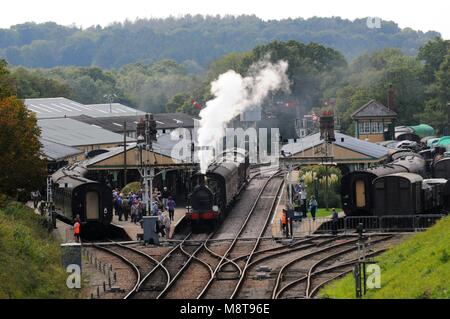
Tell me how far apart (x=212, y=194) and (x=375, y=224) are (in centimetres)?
724

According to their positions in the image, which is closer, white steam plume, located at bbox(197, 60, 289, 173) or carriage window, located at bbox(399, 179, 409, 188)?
carriage window, located at bbox(399, 179, 409, 188)

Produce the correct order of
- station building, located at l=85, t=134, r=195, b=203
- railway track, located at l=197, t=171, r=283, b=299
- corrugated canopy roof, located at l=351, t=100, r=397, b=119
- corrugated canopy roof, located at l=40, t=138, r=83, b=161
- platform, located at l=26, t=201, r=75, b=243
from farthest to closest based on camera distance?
corrugated canopy roof, located at l=351, t=100, r=397, b=119
corrugated canopy roof, located at l=40, t=138, r=83, b=161
station building, located at l=85, t=134, r=195, b=203
platform, located at l=26, t=201, r=75, b=243
railway track, located at l=197, t=171, r=283, b=299

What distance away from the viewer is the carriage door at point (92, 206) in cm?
4378

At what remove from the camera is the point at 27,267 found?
27219 millimetres

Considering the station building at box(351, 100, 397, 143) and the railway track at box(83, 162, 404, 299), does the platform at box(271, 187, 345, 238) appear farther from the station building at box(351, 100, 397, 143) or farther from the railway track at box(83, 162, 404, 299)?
the station building at box(351, 100, 397, 143)

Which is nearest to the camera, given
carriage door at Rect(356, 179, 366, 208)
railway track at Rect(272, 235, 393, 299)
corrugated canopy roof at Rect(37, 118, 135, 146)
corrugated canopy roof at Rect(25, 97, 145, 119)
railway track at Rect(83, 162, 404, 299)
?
railway track at Rect(272, 235, 393, 299)

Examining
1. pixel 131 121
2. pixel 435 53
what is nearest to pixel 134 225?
pixel 131 121

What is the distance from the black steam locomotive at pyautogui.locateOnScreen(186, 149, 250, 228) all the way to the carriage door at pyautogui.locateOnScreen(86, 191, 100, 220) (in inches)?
161

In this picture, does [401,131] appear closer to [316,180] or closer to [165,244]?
[316,180]

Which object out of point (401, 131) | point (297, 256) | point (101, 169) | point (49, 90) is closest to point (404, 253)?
point (297, 256)

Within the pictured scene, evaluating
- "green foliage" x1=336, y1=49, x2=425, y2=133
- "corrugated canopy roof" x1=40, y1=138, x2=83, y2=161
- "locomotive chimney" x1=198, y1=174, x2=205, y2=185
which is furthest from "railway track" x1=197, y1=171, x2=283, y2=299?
"green foliage" x1=336, y1=49, x2=425, y2=133

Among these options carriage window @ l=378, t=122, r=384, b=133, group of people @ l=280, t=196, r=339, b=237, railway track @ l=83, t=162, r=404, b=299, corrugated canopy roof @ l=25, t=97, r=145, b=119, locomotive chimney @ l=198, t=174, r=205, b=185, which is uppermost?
corrugated canopy roof @ l=25, t=97, r=145, b=119

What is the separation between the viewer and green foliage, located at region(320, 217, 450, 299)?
76.9ft
